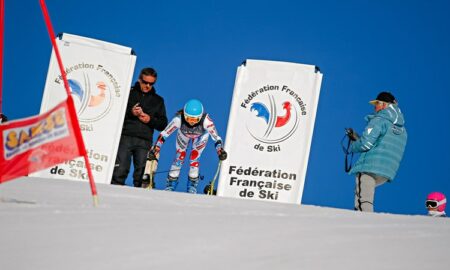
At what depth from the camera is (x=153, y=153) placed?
8.48 metres

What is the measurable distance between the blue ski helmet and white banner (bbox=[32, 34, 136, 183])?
36.0 inches

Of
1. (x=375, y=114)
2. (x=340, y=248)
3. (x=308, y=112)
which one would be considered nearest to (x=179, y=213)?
(x=340, y=248)

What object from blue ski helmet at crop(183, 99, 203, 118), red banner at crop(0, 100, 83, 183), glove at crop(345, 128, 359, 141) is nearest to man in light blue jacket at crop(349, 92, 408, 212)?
glove at crop(345, 128, 359, 141)

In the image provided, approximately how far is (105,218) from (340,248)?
1.15 metres

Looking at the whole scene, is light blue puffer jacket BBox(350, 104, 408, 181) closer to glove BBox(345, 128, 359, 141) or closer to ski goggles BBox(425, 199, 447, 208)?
glove BBox(345, 128, 359, 141)

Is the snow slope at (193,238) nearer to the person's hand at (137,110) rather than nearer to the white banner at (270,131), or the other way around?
the person's hand at (137,110)

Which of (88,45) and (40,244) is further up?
(88,45)

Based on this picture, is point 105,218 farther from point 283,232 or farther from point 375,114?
point 375,114

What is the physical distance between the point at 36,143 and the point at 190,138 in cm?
492

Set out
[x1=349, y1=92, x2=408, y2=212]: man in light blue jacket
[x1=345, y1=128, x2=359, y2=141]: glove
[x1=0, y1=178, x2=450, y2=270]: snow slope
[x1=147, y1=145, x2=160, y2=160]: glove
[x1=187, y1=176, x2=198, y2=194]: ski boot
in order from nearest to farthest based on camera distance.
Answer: [x1=0, y1=178, x2=450, y2=270]: snow slope
[x1=349, y1=92, x2=408, y2=212]: man in light blue jacket
[x1=345, y1=128, x2=359, y2=141]: glove
[x1=147, y1=145, x2=160, y2=160]: glove
[x1=187, y1=176, x2=198, y2=194]: ski boot

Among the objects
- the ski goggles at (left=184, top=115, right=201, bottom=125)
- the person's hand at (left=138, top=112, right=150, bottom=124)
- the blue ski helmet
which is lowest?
the person's hand at (left=138, top=112, right=150, bottom=124)

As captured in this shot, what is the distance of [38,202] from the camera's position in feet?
13.1

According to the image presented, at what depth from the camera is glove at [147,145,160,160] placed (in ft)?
27.5

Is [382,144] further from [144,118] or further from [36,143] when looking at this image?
[36,143]
